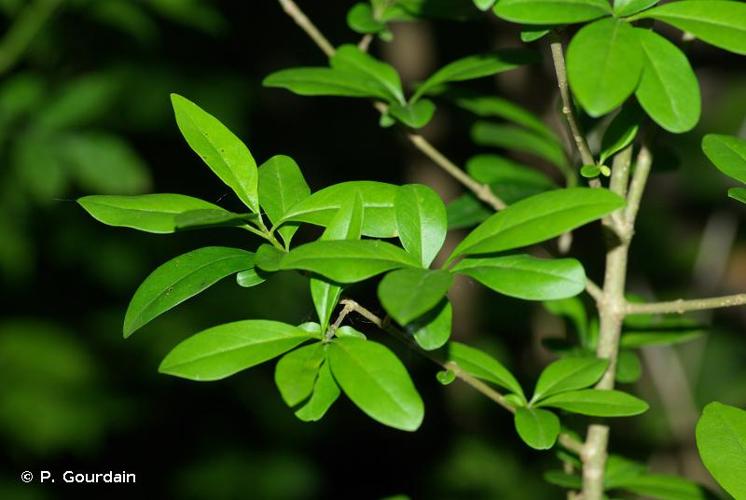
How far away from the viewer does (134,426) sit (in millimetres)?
3027

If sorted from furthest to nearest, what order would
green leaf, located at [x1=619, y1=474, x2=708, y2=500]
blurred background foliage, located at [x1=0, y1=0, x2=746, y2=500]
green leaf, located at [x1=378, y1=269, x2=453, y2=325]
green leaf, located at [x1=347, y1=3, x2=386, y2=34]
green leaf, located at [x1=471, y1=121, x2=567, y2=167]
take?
blurred background foliage, located at [x1=0, y1=0, x2=746, y2=500] < green leaf, located at [x1=471, y1=121, x2=567, y2=167] < green leaf, located at [x1=347, y1=3, x2=386, y2=34] < green leaf, located at [x1=619, y1=474, x2=708, y2=500] < green leaf, located at [x1=378, y1=269, x2=453, y2=325]

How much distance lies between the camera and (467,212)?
121cm

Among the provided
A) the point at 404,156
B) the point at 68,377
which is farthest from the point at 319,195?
the point at 68,377

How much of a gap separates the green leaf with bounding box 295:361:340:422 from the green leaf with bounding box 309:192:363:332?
0.14ft

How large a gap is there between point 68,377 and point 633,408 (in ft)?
7.24

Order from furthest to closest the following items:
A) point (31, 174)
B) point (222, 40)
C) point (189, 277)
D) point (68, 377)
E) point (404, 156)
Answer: point (222, 40) → point (68, 377) → point (404, 156) → point (31, 174) → point (189, 277)

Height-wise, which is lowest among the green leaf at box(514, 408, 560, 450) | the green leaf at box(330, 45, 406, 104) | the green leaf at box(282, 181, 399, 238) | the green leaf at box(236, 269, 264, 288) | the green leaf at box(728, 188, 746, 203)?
the green leaf at box(514, 408, 560, 450)

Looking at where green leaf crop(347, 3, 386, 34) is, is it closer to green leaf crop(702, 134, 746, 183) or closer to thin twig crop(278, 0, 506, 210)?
thin twig crop(278, 0, 506, 210)

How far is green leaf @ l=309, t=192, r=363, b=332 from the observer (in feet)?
2.49

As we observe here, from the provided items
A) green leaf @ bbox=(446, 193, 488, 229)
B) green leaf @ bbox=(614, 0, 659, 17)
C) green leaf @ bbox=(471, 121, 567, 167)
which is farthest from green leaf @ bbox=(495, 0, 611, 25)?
green leaf @ bbox=(471, 121, 567, 167)

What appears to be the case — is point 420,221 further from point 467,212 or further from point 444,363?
point 467,212

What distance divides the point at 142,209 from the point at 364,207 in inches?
7.4

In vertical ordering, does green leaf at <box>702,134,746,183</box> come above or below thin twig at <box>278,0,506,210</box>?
below

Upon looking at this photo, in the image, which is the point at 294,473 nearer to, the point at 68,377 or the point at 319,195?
the point at 68,377
